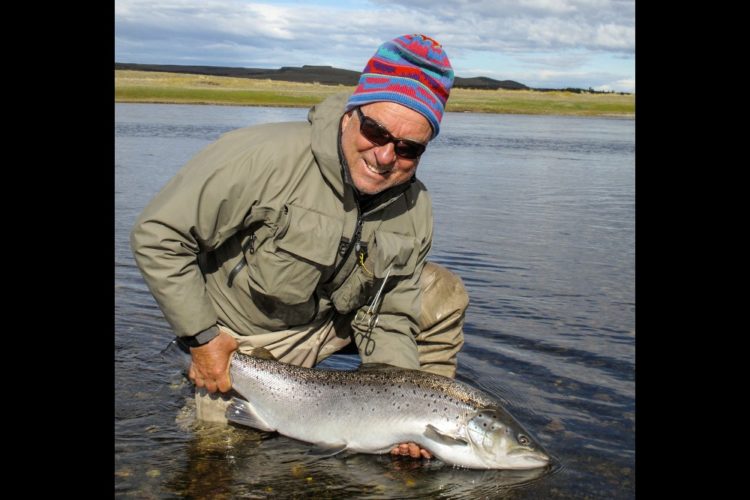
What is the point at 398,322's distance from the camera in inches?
190

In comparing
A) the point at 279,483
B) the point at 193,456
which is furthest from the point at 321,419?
the point at 193,456

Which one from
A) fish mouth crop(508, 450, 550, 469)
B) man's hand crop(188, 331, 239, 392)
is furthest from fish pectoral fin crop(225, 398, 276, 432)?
fish mouth crop(508, 450, 550, 469)

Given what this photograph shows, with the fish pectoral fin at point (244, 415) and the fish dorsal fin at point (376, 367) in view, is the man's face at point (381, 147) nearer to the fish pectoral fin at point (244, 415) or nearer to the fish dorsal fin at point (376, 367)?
the fish dorsal fin at point (376, 367)

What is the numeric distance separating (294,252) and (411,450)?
122 cm

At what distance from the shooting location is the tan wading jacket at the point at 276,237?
Answer: 13.3 ft

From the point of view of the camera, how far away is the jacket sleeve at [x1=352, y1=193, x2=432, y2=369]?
187 inches

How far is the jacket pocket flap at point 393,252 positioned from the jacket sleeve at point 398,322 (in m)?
0.12

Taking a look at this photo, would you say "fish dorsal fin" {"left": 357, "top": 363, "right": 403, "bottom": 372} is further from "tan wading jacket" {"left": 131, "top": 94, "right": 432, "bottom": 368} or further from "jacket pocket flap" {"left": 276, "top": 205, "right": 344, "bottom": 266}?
"jacket pocket flap" {"left": 276, "top": 205, "right": 344, "bottom": 266}

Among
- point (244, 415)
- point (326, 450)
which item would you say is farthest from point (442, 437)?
point (244, 415)

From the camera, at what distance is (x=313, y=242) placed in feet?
14.0

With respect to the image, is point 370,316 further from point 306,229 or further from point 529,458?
point 529,458

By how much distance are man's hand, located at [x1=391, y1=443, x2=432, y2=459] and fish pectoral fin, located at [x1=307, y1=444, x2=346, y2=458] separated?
0.30 metres

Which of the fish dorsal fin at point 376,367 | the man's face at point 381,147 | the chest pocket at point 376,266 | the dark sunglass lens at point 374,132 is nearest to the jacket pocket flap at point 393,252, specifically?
the chest pocket at point 376,266
